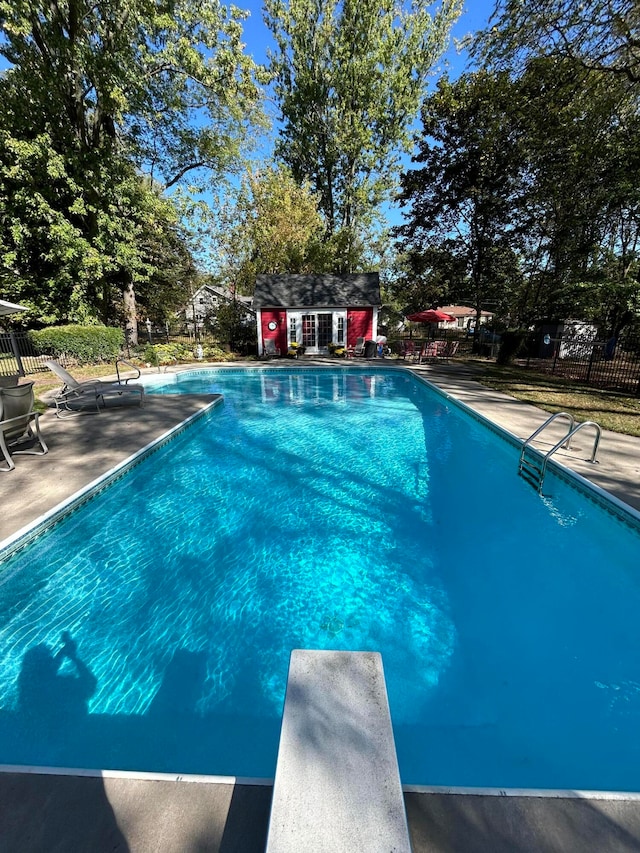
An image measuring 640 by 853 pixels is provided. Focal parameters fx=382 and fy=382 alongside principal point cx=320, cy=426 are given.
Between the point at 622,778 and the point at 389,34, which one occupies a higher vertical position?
the point at 389,34

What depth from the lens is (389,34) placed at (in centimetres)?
2208

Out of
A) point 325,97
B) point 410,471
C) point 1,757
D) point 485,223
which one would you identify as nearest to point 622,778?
point 1,757

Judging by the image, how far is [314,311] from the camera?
20.1 meters

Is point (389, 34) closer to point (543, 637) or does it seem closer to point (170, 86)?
point (170, 86)

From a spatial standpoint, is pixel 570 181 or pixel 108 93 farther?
pixel 570 181

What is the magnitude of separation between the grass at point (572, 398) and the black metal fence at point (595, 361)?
0.68m

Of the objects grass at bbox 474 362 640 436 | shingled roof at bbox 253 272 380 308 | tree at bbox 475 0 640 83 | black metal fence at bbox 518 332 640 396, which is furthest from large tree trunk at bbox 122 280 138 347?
black metal fence at bbox 518 332 640 396

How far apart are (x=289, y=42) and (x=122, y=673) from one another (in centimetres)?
3248

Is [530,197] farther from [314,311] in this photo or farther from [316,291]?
[314,311]

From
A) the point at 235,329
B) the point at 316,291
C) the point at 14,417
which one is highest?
the point at 316,291

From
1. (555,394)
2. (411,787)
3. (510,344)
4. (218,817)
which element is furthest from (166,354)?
(411,787)

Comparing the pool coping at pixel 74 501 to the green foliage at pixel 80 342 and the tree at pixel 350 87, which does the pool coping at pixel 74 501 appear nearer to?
the green foliage at pixel 80 342

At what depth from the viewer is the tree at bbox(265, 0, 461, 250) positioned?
72.3ft

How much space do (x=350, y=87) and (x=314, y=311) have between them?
1484 cm
